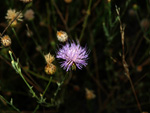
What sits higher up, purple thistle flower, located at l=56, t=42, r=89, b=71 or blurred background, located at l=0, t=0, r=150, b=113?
blurred background, located at l=0, t=0, r=150, b=113

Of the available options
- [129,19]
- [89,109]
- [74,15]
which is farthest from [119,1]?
[89,109]

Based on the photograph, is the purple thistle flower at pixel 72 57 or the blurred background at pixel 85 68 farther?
the blurred background at pixel 85 68

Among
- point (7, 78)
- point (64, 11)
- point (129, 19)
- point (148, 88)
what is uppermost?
point (129, 19)

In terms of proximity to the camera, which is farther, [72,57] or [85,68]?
[85,68]

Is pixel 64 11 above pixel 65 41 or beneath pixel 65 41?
above

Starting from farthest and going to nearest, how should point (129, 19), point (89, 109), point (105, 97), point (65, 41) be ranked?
point (129, 19)
point (105, 97)
point (89, 109)
point (65, 41)

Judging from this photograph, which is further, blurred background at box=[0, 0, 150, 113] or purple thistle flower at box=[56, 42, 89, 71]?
blurred background at box=[0, 0, 150, 113]

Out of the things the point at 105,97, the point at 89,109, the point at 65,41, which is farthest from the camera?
the point at 105,97

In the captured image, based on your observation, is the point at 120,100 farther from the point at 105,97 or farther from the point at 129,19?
the point at 129,19

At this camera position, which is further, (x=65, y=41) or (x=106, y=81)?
(x=106, y=81)

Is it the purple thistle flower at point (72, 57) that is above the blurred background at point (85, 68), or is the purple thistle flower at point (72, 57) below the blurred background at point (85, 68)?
below
